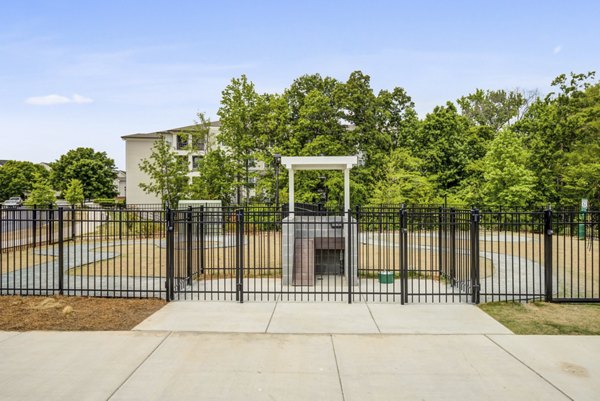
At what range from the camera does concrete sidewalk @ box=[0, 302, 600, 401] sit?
465 centimetres

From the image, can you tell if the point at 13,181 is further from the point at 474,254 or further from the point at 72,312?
the point at 474,254

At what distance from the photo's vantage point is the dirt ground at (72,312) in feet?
22.9

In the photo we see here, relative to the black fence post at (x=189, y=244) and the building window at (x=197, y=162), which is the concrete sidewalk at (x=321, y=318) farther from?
the building window at (x=197, y=162)

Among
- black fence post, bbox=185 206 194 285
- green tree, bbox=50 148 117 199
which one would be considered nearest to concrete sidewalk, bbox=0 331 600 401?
black fence post, bbox=185 206 194 285

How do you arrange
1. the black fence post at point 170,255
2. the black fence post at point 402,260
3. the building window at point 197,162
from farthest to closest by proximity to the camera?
1. the building window at point 197,162
2. the black fence post at point 170,255
3. the black fence post at point 402,260

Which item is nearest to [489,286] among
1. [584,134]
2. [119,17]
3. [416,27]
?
[416,27]

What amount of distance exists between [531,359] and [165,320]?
5.70m

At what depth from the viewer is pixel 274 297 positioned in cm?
915

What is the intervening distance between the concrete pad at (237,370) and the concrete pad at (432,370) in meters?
0.29

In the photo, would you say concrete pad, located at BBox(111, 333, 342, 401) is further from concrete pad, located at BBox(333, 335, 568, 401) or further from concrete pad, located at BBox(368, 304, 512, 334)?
concrete pad, located at BBox(368, 304, 512, 334)

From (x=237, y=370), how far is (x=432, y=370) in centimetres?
243

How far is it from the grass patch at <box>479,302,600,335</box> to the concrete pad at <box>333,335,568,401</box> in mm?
1163

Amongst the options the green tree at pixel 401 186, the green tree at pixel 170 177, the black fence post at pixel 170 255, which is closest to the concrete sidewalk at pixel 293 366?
the black fence post at pixel 170 255

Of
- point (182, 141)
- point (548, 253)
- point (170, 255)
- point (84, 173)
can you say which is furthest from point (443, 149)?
point (84, 173)
